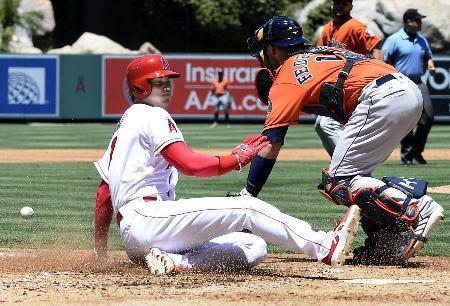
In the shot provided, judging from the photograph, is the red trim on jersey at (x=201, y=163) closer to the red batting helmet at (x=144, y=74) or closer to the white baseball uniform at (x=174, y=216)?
the white baseball uniform at (x=174, y=216)

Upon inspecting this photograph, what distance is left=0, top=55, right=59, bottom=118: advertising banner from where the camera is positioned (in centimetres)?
2747

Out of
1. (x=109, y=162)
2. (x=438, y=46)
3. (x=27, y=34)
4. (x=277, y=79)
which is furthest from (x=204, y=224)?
(x=27, y=34)

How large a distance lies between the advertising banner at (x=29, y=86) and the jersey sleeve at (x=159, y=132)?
72.6 ft

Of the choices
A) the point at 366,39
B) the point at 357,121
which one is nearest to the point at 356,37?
the point at 366,39

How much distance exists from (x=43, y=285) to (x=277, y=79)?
1.96 metres

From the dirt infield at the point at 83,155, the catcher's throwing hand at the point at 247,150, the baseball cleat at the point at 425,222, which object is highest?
the catcher's throwing hand at the point at 247,150

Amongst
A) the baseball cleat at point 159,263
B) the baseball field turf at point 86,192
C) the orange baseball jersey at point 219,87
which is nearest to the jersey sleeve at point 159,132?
the baseball cleat at point 159,263

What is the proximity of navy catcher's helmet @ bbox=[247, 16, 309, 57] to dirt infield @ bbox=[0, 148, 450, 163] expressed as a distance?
374 inches

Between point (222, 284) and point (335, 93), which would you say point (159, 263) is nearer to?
point (222, 284)

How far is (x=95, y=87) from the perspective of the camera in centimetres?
2781

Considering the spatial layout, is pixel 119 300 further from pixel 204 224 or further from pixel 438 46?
pixel 438 46

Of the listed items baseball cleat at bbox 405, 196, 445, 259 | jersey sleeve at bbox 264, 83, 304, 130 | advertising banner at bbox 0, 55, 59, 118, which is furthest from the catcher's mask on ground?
advertising banner at bbox 0, 55, 59, 118

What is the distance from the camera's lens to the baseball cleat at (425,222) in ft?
21.0

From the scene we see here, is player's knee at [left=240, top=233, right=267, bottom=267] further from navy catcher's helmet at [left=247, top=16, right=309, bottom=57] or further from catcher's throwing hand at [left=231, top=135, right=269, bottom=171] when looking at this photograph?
navy catcher's helmet at [left=247, top=16, right=309, bottom=57]
